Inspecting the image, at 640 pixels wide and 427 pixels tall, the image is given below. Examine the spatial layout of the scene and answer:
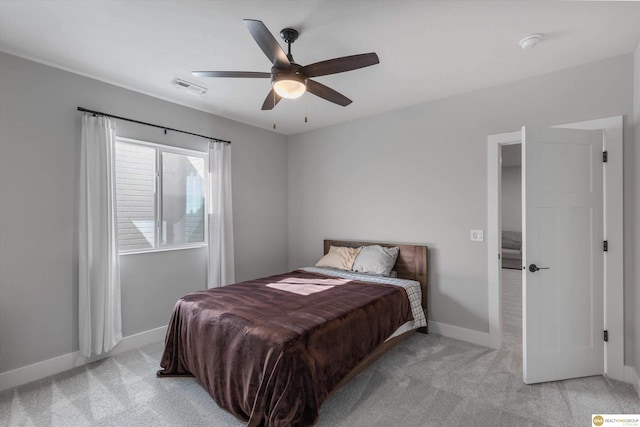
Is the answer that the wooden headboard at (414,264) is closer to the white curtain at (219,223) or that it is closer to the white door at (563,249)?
the white door at (563,249)

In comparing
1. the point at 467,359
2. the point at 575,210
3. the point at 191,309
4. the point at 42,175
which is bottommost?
the point at 467,359

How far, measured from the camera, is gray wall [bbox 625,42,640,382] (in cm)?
228

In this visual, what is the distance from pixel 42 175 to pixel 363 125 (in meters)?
3.50

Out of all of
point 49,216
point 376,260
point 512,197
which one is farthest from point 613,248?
point 512,197

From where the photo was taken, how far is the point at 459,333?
3254mm

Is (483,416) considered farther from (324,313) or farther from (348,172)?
(348,172)

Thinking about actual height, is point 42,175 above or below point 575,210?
above

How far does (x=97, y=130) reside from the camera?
2791mm

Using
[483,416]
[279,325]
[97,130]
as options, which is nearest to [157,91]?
[97,130]

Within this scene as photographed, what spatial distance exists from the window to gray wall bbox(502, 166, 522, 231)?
7.29 m

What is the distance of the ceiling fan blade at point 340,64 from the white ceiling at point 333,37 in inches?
13.9

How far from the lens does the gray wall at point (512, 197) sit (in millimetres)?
7319

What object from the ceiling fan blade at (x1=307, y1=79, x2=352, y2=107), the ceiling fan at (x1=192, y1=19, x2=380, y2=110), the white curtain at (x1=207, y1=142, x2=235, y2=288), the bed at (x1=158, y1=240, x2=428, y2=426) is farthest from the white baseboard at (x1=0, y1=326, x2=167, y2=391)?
the ceiling fan blade at (x1=307, y1=79, x2=352, y2=107)

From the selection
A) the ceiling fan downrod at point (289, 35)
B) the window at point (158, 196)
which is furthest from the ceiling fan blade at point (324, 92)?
the window at point (158, 196)
